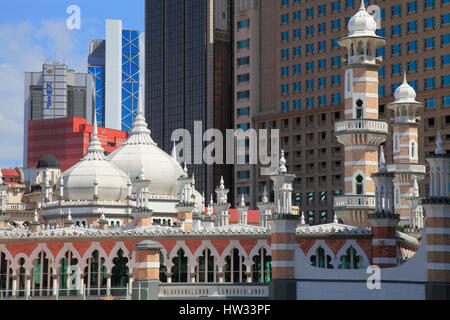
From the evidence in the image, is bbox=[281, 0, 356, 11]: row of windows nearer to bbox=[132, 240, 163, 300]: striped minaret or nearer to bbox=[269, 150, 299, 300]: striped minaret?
bbox=[269, 150, 299, 300]: striped minaret

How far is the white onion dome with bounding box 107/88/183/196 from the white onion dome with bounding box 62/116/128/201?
3.21 meters

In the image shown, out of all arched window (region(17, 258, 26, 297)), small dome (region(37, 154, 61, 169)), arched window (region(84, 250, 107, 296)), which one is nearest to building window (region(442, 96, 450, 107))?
small dome (region(37, 154, 61, 169))

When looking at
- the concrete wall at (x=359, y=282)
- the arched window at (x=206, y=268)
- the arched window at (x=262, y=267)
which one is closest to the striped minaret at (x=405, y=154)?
the arched window at (x=262, y=267)

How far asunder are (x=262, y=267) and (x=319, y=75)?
270ft

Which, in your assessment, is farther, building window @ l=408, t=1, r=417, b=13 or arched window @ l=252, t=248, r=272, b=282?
building window @ l=408, t=1, r=417, b=13

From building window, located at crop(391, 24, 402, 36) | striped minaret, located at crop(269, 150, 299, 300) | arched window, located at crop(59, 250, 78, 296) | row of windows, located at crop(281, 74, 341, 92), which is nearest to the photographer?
striped minaret, located at crop(269, 150, 299, 300)

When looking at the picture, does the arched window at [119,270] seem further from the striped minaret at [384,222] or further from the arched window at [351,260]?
the striped minaret at [384,222]

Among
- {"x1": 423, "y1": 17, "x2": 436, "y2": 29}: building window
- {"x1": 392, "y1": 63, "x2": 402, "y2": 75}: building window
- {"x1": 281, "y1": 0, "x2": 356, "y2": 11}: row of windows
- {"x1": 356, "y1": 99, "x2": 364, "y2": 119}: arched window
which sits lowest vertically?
{"x1": 356, "y1": 99, "x2": 364, "y2": 119}: arched window

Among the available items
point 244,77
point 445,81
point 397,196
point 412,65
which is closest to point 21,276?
point 397,196

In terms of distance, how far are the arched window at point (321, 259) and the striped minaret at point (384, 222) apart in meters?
4.03

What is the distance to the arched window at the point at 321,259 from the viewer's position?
51.3 meters

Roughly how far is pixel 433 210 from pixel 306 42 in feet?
312

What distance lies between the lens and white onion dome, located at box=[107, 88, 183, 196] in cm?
8244

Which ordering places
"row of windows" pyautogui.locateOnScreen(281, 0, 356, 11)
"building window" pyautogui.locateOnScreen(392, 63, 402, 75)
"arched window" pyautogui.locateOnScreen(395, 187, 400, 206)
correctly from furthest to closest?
"row of windows" pyautogui.locateOnScreen(281, 0, 356, 11)
"building window" pyautogui.locateOnScreen(392, 63, 402, 75)
"arched window" pyautogui.locateOnScreen(395, 187, 400, 206)
